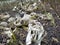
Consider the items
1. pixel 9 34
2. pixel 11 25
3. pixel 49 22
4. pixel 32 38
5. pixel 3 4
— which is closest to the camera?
pixel 32 38

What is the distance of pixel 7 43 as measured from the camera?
2.06 m

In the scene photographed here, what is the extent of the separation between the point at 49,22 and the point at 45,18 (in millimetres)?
103

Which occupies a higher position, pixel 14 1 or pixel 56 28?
pixel 14 1

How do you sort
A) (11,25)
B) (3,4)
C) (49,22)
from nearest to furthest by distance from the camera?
(11,25)
(49,22)
(3,4)

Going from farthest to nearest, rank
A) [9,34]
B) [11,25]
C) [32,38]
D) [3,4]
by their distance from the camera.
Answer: [3,4] → [11,25] → [9,34] → [32,38]

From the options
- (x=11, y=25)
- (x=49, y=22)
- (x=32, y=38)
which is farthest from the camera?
(x=49, y=22)

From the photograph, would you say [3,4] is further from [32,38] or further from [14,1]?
[32,38]

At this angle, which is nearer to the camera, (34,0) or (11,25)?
(11,25)

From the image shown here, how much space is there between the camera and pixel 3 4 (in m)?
3.24

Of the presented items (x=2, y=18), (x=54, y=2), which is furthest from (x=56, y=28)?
(x=54, y=2)

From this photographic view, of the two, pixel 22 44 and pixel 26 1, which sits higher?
pixel 26 1

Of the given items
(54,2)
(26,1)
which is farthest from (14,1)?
(54,2)

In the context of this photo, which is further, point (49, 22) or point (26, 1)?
point (26, 1)

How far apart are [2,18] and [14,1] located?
76 centimetres
